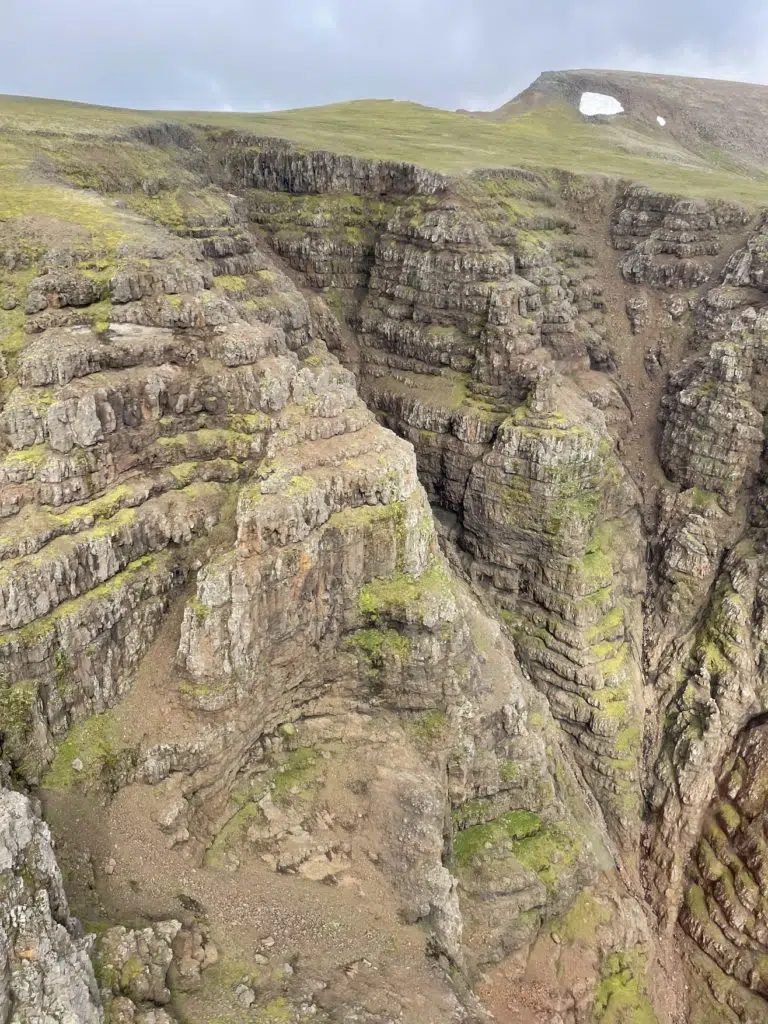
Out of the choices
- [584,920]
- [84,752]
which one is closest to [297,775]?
[84,752]

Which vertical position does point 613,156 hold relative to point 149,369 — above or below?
above

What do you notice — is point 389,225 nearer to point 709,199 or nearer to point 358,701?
point 709,199

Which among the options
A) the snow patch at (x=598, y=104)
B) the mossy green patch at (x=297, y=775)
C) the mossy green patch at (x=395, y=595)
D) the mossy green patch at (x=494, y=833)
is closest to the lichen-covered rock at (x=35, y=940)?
the mossy green patch at (x=297, y=775)

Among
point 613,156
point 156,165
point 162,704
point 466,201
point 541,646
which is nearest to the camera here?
point 162,704

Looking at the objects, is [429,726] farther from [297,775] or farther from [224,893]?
[224,893]

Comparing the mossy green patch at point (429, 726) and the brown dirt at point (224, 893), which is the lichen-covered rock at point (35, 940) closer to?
the brown dirt at point (224, 893)

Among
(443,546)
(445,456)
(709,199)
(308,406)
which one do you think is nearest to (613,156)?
(709,199)
